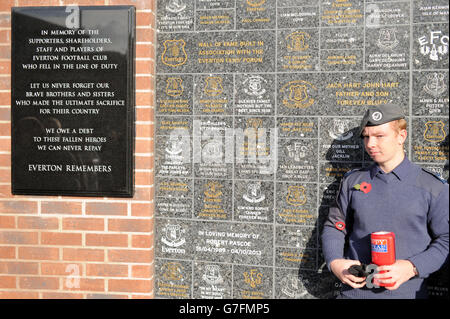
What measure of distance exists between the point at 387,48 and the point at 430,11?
0.42 metres

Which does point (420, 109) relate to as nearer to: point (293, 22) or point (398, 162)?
point (398, 162)

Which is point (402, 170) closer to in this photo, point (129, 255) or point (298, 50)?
point (298, 50)

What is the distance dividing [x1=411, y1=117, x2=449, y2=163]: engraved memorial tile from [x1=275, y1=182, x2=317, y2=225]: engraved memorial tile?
85 centimetres

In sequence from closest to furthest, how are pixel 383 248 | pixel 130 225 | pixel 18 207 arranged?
1. pixel 383 248
2. pixel 130 225
3. pixel 18 207

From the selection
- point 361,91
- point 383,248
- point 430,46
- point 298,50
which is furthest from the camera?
point 298,50

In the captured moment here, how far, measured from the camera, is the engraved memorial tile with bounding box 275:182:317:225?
3361 millimetres

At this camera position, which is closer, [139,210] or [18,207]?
[139,210]

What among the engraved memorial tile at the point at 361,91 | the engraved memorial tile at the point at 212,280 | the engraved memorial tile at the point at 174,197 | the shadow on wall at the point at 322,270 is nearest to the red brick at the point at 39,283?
the engraved memorial tile at the point at 174,197

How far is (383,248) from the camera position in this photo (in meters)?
2.48

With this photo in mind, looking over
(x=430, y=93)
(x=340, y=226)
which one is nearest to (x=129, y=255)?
(x=340, y=226)

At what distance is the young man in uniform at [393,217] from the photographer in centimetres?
258

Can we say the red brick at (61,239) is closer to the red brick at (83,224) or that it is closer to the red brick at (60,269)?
the red brick at (83,224)

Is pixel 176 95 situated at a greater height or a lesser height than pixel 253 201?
greater

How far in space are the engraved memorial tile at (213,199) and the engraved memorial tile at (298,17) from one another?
1.41 m
